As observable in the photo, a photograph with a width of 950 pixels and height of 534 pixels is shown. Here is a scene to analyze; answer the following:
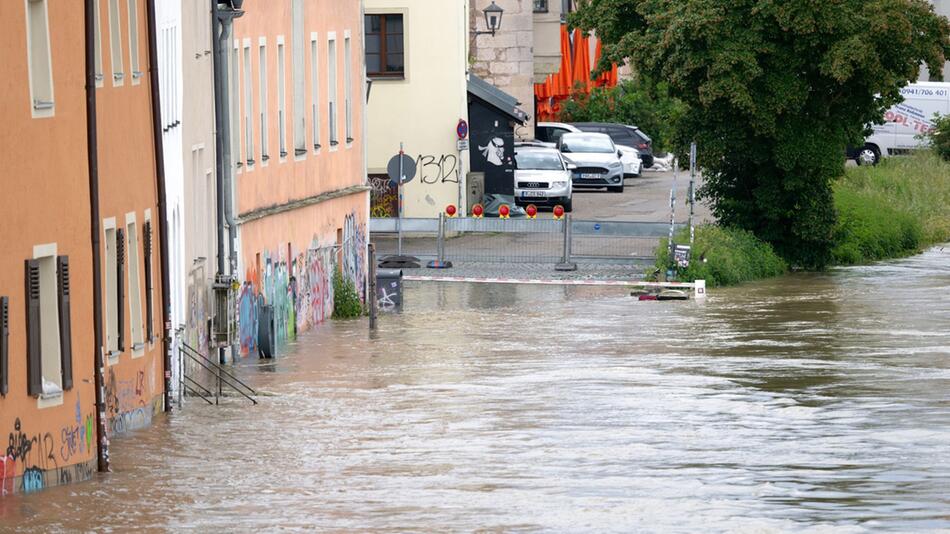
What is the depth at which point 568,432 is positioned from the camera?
930 inches

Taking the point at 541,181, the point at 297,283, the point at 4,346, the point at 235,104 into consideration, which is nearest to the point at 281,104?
the point at 297,283

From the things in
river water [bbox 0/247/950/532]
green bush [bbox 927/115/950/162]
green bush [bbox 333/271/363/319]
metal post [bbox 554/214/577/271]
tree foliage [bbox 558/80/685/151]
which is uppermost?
tree foliage [bbox 558/80/685/151]

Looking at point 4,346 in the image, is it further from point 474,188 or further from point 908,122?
point 908,122

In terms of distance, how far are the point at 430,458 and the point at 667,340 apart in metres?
13.4

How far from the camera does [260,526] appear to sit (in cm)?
1695

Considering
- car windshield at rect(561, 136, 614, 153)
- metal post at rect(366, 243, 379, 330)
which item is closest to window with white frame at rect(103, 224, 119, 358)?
metal post at rect(366, 243, 379, 330)

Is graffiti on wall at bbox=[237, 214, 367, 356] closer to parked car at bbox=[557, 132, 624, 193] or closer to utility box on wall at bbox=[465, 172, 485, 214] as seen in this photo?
utility box on wall at bbox=[465, 172, 485, 214]

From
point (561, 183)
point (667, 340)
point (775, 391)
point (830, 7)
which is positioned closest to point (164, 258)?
point (775, 391)

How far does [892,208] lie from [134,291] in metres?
32.7

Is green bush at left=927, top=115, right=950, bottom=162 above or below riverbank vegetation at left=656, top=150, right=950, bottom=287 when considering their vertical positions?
above

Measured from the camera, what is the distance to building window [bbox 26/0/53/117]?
19234 millimetres

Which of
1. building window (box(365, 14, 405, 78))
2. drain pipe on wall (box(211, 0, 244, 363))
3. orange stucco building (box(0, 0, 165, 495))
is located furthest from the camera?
building window (box(365, 14, 405, 78))

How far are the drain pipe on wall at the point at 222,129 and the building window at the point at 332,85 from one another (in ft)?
27.6

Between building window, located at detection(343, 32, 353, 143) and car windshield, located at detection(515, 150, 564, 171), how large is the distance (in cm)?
1696
